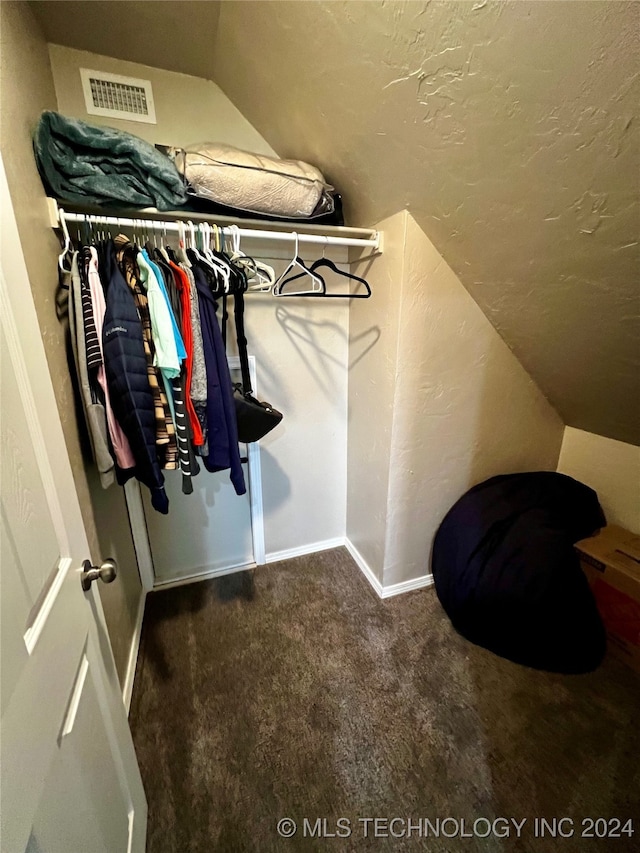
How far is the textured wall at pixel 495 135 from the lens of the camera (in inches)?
28.2

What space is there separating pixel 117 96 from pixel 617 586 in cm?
290

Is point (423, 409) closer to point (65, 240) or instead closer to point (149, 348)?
point (149, 348)

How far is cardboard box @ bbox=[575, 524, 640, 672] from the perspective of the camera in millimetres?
1462

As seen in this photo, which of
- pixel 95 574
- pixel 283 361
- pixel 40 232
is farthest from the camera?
pixel 283 361

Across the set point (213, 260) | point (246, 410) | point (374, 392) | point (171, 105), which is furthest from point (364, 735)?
point (171, 105)

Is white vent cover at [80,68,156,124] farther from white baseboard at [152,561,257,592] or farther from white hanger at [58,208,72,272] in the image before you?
white baseboard at [152,561,257,592]

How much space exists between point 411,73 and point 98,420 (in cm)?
130

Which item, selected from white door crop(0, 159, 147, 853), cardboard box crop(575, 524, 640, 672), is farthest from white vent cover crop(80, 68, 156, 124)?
cardboard box crop(575, 524, 640, 672)

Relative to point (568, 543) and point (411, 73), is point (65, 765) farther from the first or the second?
point (568, 543)

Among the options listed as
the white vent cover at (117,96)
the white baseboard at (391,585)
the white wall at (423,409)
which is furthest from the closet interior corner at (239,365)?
the white vent cover at (117,96)

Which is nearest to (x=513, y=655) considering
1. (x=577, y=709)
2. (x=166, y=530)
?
(x=577, y=709)

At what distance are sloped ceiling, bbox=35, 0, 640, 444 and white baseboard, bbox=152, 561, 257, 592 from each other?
6.14ft

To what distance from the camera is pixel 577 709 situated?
1343mm

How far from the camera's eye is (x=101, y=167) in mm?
1154
